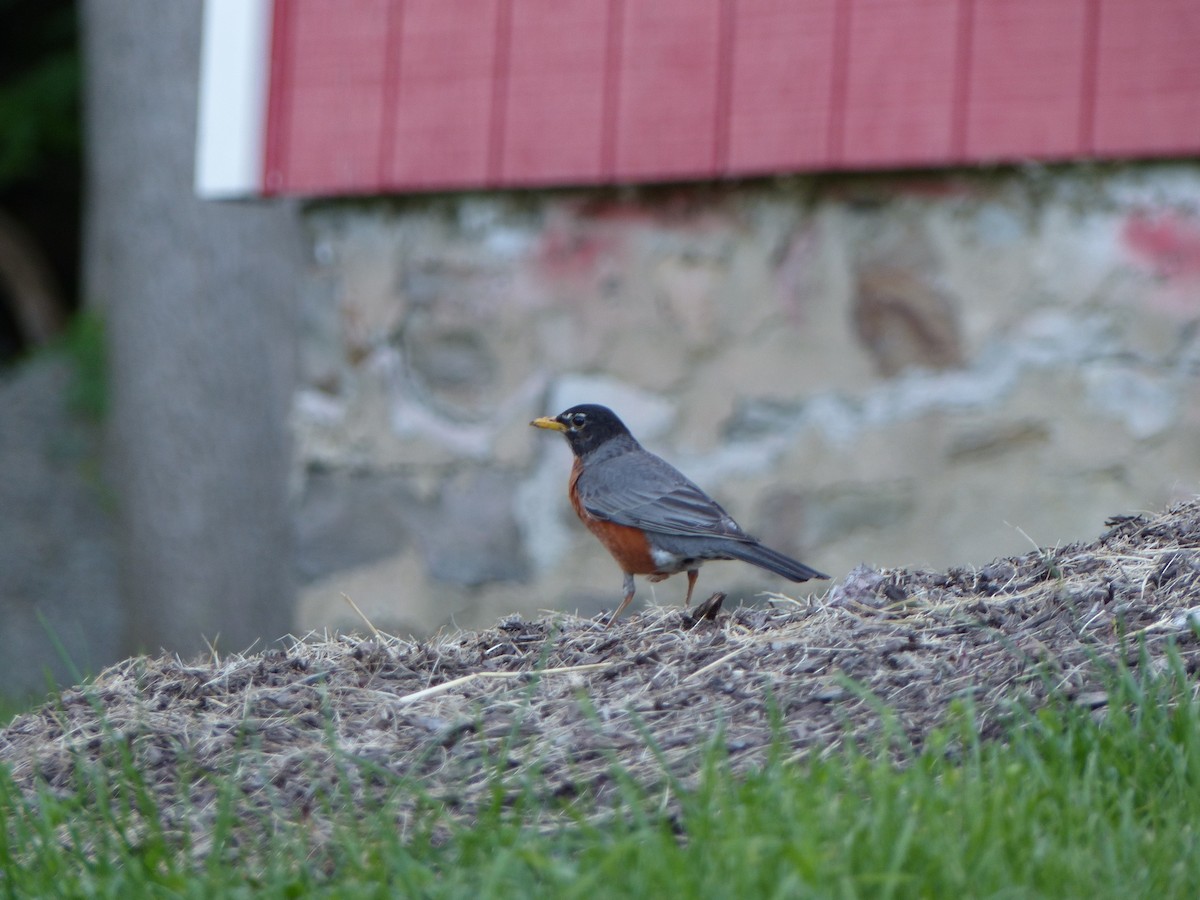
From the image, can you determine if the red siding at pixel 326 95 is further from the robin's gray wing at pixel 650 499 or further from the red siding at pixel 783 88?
the robin's gray wing at pixel 650 499

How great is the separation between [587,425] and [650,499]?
0.60 metres

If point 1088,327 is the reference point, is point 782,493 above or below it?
below

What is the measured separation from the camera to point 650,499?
446 centimetres

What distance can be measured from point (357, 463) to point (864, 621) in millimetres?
2914

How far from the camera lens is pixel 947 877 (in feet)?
6.37

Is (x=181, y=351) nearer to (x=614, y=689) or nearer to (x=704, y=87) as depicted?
(x=704, y=87)

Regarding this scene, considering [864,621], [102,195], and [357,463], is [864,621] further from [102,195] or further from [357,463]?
[102,195]

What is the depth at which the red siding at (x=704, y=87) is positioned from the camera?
15.5ft

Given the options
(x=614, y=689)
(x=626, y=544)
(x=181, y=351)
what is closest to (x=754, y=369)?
(x=626, y=544)

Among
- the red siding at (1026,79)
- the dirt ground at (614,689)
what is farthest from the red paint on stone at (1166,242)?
the dirt ground at (614,689)

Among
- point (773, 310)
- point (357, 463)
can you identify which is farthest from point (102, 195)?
point (773, 310)

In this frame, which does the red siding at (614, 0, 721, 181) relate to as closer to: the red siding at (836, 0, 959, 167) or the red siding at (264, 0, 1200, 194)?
the red siding at (264, 0, 1200, 194)

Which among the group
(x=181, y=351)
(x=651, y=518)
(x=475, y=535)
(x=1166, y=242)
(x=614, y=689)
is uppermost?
(x=1166, y=242)

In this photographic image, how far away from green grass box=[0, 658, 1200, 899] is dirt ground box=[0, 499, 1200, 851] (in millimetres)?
88
